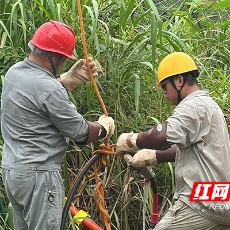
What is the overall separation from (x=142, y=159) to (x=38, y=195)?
0.74 metres

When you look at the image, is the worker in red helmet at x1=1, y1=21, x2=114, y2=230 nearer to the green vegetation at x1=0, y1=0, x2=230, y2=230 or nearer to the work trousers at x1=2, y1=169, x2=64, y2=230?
the work trousers at x1=2, y1=169, x2=64, y2=230

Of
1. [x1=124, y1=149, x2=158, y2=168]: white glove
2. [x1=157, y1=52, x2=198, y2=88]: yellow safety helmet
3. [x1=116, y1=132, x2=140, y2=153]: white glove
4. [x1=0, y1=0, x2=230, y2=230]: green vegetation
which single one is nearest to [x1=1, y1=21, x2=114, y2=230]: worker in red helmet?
[x1=116, y1=132, x2=140, y2=153]: white glove

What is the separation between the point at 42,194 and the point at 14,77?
73 cm

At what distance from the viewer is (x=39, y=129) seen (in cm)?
287

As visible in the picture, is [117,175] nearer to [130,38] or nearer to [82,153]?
[82,153]

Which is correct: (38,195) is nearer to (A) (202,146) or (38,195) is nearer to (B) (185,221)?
(B) (185,221)

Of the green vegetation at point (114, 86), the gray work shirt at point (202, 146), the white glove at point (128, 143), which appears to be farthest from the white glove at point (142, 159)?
the green vegetation at point (114, 86)

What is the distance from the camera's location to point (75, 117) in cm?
290

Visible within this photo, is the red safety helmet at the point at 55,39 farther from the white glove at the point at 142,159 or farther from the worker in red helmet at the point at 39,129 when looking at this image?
the white glove at the point at 142,159

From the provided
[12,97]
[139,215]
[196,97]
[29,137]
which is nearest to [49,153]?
[29,137]

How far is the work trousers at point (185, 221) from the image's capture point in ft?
9.37

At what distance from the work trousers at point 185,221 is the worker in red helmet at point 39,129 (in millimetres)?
673

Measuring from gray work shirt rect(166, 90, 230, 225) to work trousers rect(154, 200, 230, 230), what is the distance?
0.12 ft

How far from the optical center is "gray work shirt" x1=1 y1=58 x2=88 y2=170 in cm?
283
